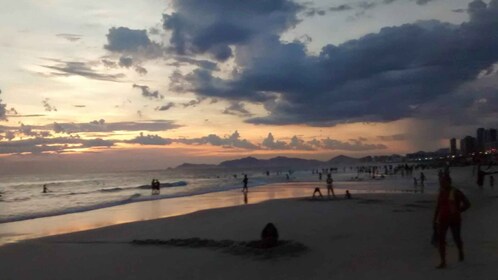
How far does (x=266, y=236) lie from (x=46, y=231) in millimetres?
12247

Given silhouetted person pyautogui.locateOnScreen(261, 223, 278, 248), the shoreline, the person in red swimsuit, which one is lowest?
the shoreline

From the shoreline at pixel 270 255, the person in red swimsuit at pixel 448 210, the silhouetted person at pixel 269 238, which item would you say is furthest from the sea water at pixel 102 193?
the person in red swimsuit at pixel 448 210

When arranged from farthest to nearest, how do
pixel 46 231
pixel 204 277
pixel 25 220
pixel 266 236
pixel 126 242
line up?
pixel 25 220, pixel 46 231, pixel 126 242, pixel 266 236, pixel 204 277

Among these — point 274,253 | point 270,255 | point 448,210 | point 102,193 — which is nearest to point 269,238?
point 274,253

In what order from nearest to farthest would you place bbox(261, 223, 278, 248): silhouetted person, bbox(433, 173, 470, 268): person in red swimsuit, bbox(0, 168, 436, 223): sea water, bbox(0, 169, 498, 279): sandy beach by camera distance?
bbox(433, 173, 470, 268): person in red swimsuit → bbox(0, 169, 498, 279): sandy beach → bbox(261, 223, 278, 248): silhouetted person → bbox(0, 168, 436, 223): sea water

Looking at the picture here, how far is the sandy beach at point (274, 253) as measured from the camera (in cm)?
991

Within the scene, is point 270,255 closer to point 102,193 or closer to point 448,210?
point 448,210

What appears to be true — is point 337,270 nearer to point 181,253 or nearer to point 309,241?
point 309,241

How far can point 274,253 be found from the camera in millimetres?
11781

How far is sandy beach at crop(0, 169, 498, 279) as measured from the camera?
9.91 metres

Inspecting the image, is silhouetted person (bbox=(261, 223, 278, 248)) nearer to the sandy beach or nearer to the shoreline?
the sandy beach

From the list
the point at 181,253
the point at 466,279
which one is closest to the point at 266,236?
the point at 181,253

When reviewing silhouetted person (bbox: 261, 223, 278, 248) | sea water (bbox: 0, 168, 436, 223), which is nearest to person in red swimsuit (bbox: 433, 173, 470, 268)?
silhouetted person (bbox: 261, 223, 278, 248)

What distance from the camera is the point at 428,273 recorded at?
29.9 ft
